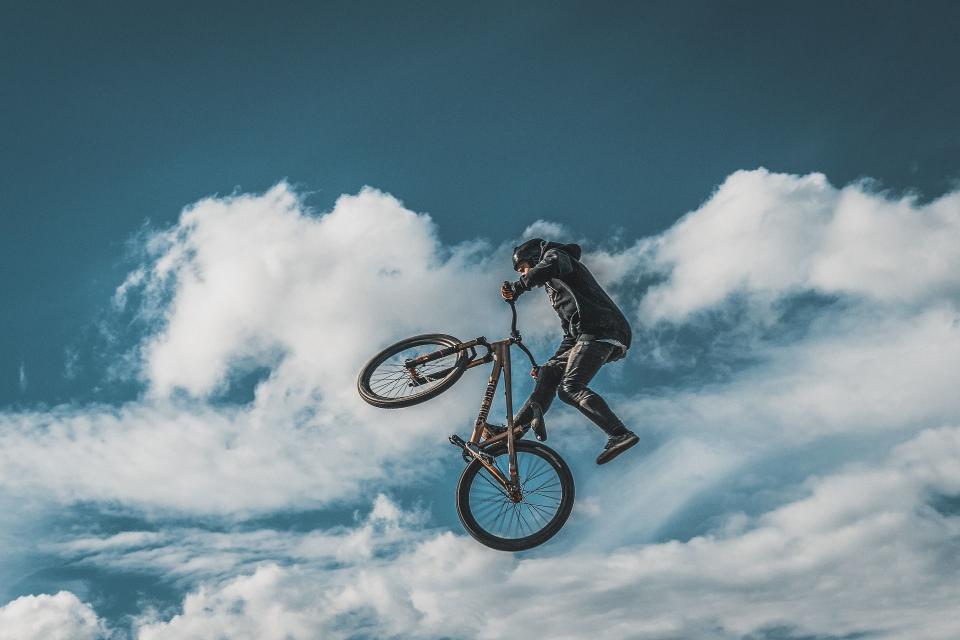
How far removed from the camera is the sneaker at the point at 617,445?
9.76 metres

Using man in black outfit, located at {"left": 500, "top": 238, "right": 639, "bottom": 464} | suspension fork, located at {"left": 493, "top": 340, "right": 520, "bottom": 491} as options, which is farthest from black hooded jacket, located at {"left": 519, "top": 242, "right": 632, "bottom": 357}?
suspension fork, located at {"left": 493, "top": 340, "right": 520, "bottom": 491}

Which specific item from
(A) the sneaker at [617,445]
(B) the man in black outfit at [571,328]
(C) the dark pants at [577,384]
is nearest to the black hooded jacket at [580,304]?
(B) the man in black outfit at [571,328]

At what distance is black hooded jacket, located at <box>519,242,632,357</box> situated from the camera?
419 inches

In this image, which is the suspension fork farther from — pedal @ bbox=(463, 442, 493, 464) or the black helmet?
the black helmet

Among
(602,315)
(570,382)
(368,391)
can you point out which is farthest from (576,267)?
(368,391)

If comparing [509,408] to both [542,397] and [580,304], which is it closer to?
[542,397]

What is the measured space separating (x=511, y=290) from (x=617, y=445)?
85.6 inches

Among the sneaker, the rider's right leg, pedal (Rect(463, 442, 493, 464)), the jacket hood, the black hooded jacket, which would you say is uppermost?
the jacket hood

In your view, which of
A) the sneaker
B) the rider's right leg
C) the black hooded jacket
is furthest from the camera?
the black hooded jacket

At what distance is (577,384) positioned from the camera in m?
10.4

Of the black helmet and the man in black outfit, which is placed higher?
the black helmet

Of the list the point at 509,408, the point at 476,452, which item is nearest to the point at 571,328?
the point at 509,408

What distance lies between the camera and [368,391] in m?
11.7

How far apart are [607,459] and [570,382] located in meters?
1.05
